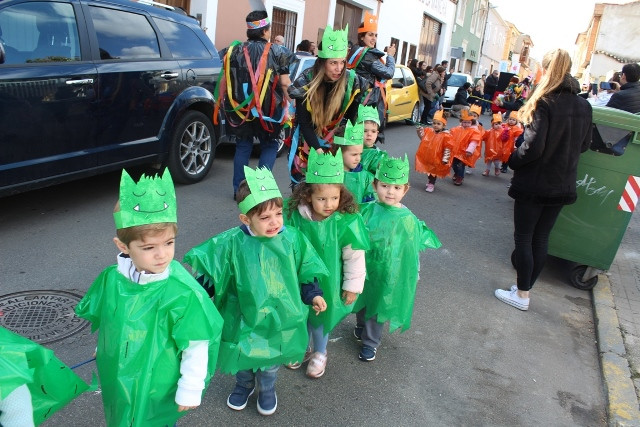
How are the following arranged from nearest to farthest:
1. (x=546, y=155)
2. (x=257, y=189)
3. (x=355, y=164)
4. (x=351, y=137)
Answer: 1. (x=257, y=189)
2. (x=351, y=137)
3. (x=355, y=164)
4. (x=546, y=155)

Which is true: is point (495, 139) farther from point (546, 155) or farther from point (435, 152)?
point (546, 155)

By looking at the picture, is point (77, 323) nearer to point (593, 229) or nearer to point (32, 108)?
point (32, 108)

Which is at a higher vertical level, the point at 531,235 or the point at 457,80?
the point at 457,80

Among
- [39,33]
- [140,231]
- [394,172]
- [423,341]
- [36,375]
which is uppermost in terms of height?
[39,33]

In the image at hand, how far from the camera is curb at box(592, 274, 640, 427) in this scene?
3.12 metres

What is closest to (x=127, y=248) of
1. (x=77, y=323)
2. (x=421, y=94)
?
(x=77, y=323)

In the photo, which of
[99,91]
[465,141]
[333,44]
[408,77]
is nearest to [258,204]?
[333,44]

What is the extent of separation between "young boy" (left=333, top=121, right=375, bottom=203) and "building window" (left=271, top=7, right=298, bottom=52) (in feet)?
39.1

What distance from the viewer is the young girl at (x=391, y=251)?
10.1 ft

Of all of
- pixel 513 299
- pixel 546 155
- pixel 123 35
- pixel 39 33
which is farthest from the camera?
pixel 123 35

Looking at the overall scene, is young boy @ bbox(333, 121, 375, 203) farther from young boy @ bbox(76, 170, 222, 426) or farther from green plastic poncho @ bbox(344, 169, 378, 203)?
young boy @ bbox(76, 170, 222, 426)

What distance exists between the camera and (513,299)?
4352 mm

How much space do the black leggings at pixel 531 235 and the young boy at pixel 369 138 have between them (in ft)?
3.79

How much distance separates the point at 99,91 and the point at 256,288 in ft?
11.2
